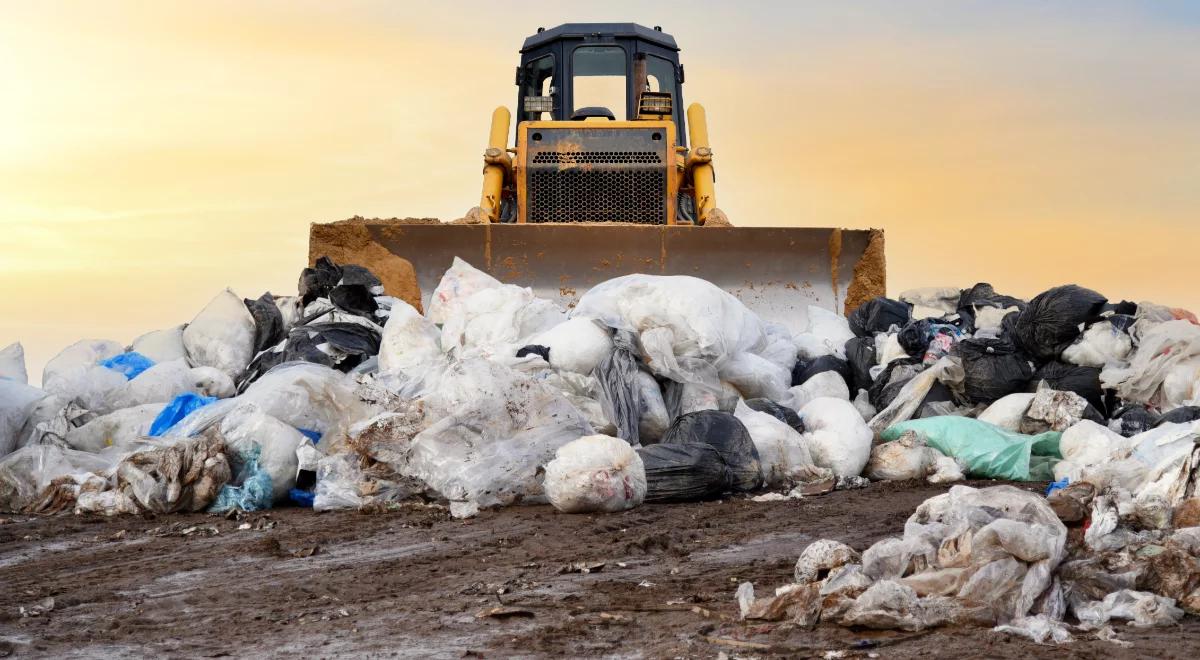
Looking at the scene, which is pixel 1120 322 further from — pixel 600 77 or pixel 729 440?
pixel 600 77

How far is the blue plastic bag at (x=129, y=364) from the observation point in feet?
22.6

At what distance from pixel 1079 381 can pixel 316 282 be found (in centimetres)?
432

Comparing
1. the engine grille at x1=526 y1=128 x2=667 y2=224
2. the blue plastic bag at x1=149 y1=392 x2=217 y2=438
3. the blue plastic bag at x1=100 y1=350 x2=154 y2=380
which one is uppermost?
the engine grille at x1=526 y1=128 x2=667 y2=224

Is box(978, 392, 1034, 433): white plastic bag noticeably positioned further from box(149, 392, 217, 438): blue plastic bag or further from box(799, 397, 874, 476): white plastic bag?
box(149, 392, 217, 438): blue plastic bag

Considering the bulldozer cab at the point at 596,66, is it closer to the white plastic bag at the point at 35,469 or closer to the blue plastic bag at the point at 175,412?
the blue plastic bag at the point at 175,412

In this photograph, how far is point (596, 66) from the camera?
9.94 meters

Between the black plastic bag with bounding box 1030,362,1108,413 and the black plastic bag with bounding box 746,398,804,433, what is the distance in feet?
4.80

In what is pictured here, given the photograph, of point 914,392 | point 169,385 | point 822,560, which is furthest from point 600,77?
point 822,560

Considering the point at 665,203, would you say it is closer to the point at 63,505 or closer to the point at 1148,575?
the point at 63,505

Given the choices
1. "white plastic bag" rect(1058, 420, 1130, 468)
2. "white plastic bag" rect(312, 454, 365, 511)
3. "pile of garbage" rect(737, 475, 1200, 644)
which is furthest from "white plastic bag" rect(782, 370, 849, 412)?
"pile of garbage" rect(737, 475, 1200, 644)

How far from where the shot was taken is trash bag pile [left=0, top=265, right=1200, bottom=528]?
4875mm

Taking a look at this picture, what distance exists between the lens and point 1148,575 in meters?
3.13

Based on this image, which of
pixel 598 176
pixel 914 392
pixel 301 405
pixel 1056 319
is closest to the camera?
pixel 301 405

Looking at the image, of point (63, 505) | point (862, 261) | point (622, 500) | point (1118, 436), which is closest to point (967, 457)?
point (1118, 436)
